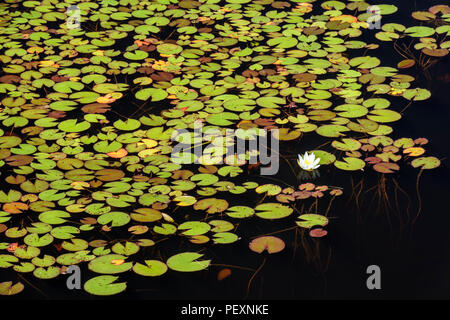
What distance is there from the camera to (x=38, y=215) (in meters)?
2.77

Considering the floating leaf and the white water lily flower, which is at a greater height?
the white water lily flower

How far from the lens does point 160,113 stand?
341 centimetres

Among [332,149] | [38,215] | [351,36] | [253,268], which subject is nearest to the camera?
[253,268]

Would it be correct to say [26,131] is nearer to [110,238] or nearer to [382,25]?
[110,238]

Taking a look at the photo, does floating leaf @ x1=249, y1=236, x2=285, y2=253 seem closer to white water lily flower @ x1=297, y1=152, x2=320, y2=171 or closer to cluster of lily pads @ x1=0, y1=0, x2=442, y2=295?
cluster of lily pads @ x1=0, y1=0, x2=442, y2=295

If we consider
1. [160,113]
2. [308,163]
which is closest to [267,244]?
[308,163]

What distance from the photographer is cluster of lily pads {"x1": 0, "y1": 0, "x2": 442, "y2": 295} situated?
2.69 m

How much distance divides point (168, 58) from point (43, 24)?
95 centimetres

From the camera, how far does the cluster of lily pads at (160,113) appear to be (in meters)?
2.69

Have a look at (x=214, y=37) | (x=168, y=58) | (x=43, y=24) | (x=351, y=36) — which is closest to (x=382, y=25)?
(x=351, y=36)

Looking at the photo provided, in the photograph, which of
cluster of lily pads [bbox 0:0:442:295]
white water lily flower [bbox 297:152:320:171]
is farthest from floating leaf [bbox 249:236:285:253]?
white water lily flower [bbox 297:152:320:171]

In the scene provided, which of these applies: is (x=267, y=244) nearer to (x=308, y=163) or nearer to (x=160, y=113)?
(x=308, y=163)

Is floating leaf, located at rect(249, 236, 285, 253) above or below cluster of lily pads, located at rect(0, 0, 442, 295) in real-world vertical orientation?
below

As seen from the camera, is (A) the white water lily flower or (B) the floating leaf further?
(A) the white water lily flower
